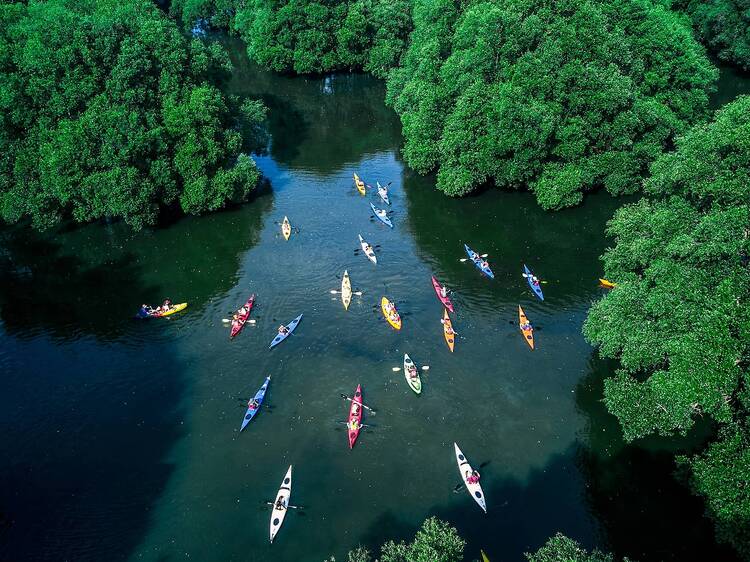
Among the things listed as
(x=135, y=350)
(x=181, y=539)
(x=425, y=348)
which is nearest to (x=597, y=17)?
(x=425, y=348)

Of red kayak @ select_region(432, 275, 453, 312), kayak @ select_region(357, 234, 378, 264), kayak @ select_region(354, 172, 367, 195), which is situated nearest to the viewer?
red kayak @ select_region(432, 275, 453, 312)

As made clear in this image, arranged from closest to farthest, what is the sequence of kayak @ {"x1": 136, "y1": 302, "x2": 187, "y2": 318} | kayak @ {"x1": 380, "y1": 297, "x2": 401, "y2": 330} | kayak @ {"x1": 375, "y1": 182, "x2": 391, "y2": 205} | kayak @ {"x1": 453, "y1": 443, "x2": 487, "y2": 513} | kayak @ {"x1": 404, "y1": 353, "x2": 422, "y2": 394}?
kayak @ {"x1": 453, "y1": 443, "x2": 487, "y2": 513} < kayak @ {"x1": 404, "y1": 353, "x2": 422, "y2": 394} < kayak @ {"x1": 380, "y1": 297, "x2": 401, "y2": 330} < kayak @ {"x1": 136, "y1": 302, "x2": 187, "y2": 318} < kayak @ {"x1": 375, "y1": 182, "x2": 391, "y2": 205}

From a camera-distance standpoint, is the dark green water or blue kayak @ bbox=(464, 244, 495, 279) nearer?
the dark green water

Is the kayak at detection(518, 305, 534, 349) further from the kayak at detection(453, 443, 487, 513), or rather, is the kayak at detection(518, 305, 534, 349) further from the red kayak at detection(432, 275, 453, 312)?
the kayak at detection(453, 443, 487, 513)

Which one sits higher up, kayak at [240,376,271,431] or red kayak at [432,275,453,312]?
red kayak at [432,275,453,312]

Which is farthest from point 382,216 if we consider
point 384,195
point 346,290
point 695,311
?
point 695,311

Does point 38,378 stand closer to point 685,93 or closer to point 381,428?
point 381,428

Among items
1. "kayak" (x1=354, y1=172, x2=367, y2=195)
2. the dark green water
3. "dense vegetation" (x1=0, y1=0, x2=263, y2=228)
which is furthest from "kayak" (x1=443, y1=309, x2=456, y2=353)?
"dense vegetation" (x1=0, y1=0, x2=263, y2=228)
